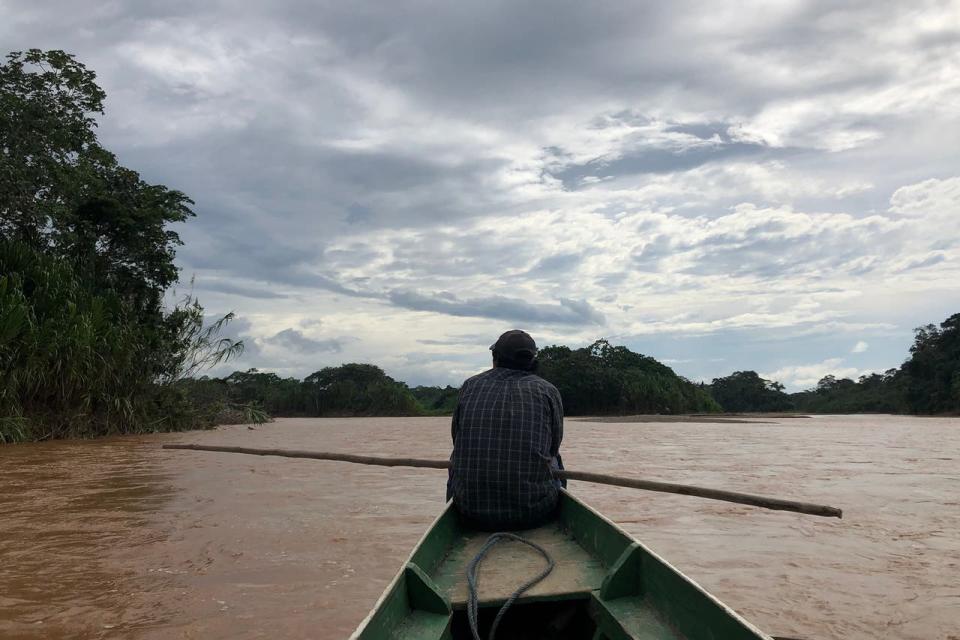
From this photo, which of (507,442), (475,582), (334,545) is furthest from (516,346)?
(334,545)

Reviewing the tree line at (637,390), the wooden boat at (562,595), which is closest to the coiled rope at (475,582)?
the wooden boat at (562,595)

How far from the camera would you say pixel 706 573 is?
4.25m

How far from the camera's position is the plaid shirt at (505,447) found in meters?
3.54

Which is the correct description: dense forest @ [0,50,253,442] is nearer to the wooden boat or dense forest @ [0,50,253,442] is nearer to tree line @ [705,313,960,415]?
the wooden boat

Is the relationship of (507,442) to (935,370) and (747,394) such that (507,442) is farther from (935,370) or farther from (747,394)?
(747,394)

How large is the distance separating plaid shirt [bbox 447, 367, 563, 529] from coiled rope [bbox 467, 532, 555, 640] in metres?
0.19

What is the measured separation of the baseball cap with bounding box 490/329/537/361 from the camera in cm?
379

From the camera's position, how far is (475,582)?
300 centimetres

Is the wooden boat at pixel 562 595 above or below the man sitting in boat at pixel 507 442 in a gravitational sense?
below

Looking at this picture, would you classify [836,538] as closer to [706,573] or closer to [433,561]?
[706,573]

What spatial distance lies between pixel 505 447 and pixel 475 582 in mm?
740

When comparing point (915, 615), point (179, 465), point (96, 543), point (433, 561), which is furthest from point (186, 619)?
point (179, 465)

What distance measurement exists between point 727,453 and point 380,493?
7.85 m

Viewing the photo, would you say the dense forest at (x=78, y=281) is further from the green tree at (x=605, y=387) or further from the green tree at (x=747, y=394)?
the green tree at (x=747, y=394)
